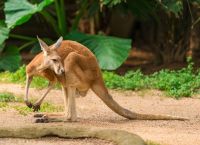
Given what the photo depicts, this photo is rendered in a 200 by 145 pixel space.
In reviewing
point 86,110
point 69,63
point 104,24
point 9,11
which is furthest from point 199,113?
point 104,24

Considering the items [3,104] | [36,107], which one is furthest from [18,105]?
[36,107]

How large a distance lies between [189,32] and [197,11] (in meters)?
0.45

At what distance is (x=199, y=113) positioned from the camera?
8789 millimetres

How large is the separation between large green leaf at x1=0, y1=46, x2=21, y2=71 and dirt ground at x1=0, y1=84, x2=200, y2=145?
125cm

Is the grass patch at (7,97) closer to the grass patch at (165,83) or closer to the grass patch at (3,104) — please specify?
the grass patch at (3,104)

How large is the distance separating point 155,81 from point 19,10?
2.64 metres

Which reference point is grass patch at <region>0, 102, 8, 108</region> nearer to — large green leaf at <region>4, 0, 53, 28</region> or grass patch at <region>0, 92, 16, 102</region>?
grass patch at <region>0, 92, 16, 102</region>

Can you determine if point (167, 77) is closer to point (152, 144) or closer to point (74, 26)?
point (74, 26)

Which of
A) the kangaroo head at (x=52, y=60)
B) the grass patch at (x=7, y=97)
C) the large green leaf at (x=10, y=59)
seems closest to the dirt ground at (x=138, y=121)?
the grass patch at (x=7, y=97)

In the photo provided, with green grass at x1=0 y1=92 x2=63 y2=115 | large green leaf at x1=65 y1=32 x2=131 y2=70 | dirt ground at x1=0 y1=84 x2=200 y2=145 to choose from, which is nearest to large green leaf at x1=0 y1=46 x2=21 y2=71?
large green leaf at x1=65 y1=32 x2=131 y2=70

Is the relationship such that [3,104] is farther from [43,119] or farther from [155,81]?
[155,81]

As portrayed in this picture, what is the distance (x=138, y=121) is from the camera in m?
8.05

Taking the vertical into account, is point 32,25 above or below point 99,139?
above

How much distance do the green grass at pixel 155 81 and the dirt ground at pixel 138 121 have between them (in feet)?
0.48
